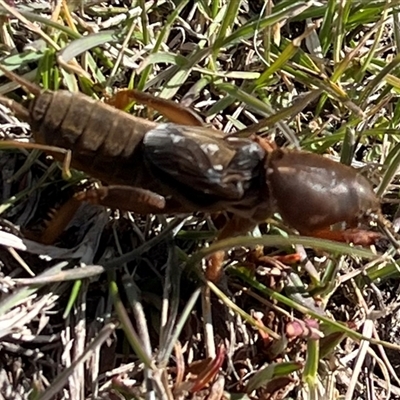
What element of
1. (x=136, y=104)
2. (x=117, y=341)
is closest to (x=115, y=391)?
(x=117, y=341)

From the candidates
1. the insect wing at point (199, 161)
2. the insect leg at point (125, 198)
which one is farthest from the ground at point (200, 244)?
the insect leg at point (125, 198)

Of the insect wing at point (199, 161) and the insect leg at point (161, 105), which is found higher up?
the insect leg at point (161, 105)

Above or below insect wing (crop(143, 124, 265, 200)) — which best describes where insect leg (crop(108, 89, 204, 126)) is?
above

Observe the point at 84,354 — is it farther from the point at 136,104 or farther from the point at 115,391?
the point at 136,104

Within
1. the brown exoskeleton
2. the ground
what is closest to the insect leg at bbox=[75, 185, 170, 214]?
the brown exoskeleton

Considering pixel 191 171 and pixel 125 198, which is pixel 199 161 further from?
pixel 125 198

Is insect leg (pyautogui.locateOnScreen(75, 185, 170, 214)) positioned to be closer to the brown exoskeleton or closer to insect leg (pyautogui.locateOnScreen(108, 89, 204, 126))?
the brown exoskeleton

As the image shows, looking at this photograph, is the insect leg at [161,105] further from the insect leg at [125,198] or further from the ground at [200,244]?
the insect leg at [125,198]
